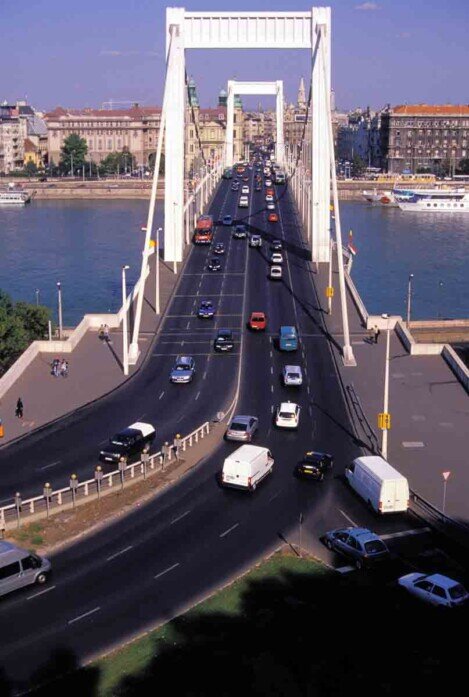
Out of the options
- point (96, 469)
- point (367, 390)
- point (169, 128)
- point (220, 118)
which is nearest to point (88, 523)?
point (96, 469)

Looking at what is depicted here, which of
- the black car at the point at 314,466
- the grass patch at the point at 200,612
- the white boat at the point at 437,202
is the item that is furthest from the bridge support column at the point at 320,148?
the white boat at the point at 437,202

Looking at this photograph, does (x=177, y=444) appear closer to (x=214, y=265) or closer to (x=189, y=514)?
(x=189, y=514)

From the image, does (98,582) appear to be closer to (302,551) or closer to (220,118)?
(302,551)

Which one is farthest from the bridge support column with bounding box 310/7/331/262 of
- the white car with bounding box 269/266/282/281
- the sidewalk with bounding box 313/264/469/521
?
the sidewalk with bounding box 313/264/469/521

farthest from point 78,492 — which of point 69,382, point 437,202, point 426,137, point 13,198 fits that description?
point 426,137

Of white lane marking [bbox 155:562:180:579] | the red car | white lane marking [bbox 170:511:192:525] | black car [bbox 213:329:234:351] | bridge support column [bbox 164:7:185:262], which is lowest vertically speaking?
white lane marking [bbox 155:562:180:579]

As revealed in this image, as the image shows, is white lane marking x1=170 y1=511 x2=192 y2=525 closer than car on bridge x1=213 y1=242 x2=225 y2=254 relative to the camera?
Yes

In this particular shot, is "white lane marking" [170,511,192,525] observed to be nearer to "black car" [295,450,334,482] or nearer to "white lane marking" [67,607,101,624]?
"black car" [295,450,334,482]
